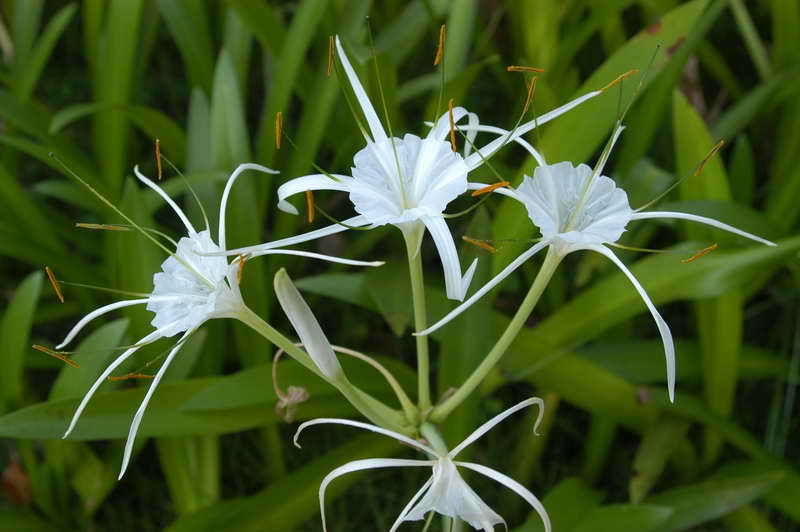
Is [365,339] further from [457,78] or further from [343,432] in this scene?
A: [457,78]

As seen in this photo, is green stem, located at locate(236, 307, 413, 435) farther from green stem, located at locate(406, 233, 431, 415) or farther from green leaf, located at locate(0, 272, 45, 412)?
green leaf, located at locate(0, 272, 45, 412)

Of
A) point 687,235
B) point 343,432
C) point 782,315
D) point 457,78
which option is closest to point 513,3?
point 457,78

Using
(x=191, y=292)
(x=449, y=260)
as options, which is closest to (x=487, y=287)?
(x=449, y=260)

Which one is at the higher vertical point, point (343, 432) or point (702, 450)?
point (343, 432)

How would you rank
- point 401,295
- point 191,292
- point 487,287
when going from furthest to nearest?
1. point 401,295
2. point 191,292
3. point 487,287

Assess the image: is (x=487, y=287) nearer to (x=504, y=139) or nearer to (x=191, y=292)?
(x=504, y=139)

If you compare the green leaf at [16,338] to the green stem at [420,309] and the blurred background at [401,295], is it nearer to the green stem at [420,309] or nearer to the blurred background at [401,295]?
the blurred background at [401,295]
